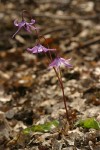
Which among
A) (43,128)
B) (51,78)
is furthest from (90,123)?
(51,78)

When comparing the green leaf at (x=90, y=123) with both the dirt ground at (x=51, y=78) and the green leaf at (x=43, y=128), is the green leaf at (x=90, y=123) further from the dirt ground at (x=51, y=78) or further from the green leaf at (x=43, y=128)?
the green leaf at (x=43, y=128)

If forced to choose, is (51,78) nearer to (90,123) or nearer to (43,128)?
(43,128)

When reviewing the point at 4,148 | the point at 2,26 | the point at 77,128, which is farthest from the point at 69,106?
the point at 2,26

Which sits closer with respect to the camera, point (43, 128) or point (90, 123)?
point (90, 123)

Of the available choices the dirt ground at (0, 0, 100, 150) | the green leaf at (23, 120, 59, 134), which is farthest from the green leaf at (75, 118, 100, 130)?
the green leaf at (23, 120, 59, 134)

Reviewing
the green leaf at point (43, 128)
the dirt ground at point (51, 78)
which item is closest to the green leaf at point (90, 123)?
the dirt ground at point (51, 78)

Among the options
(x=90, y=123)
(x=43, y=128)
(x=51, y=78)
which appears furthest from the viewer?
(x=51, y=78)

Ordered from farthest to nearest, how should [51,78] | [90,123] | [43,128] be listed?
[51,78] → [43,128] → [90,123]

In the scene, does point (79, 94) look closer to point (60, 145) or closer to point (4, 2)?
point (60, 145)

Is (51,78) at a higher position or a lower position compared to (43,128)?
higher
